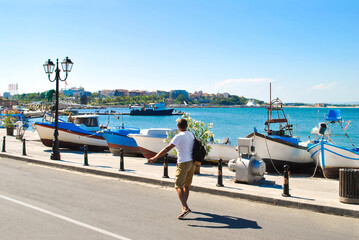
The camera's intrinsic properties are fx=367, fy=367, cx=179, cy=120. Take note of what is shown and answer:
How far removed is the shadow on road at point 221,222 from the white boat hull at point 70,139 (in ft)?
55.0

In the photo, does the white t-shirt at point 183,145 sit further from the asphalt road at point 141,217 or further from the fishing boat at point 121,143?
the fishing boat at point 121,143

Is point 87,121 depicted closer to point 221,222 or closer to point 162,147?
point 162,147

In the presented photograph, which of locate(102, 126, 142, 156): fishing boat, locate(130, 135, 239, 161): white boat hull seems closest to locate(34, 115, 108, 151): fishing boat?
locate(102, 126, 142, 156): fishing boat

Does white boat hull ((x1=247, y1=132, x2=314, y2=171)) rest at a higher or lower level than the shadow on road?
higher

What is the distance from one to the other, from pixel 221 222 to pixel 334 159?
29.3ft

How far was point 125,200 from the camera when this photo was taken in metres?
8.84

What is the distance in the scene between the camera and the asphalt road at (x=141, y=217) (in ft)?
20.4

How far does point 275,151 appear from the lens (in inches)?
611

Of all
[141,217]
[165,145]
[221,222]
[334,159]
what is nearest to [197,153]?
[221,222]

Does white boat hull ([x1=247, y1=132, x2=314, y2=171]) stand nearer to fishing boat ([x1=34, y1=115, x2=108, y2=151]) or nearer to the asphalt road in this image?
the asphalt road

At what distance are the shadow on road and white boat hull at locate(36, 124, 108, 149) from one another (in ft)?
55.0

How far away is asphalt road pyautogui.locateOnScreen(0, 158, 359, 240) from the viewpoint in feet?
20.4

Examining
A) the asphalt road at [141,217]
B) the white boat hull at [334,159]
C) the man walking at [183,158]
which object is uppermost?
the man walking at [183,158]

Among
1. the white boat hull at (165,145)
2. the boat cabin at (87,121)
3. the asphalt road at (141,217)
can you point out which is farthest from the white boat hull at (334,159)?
the boat cabin at (87,121)
